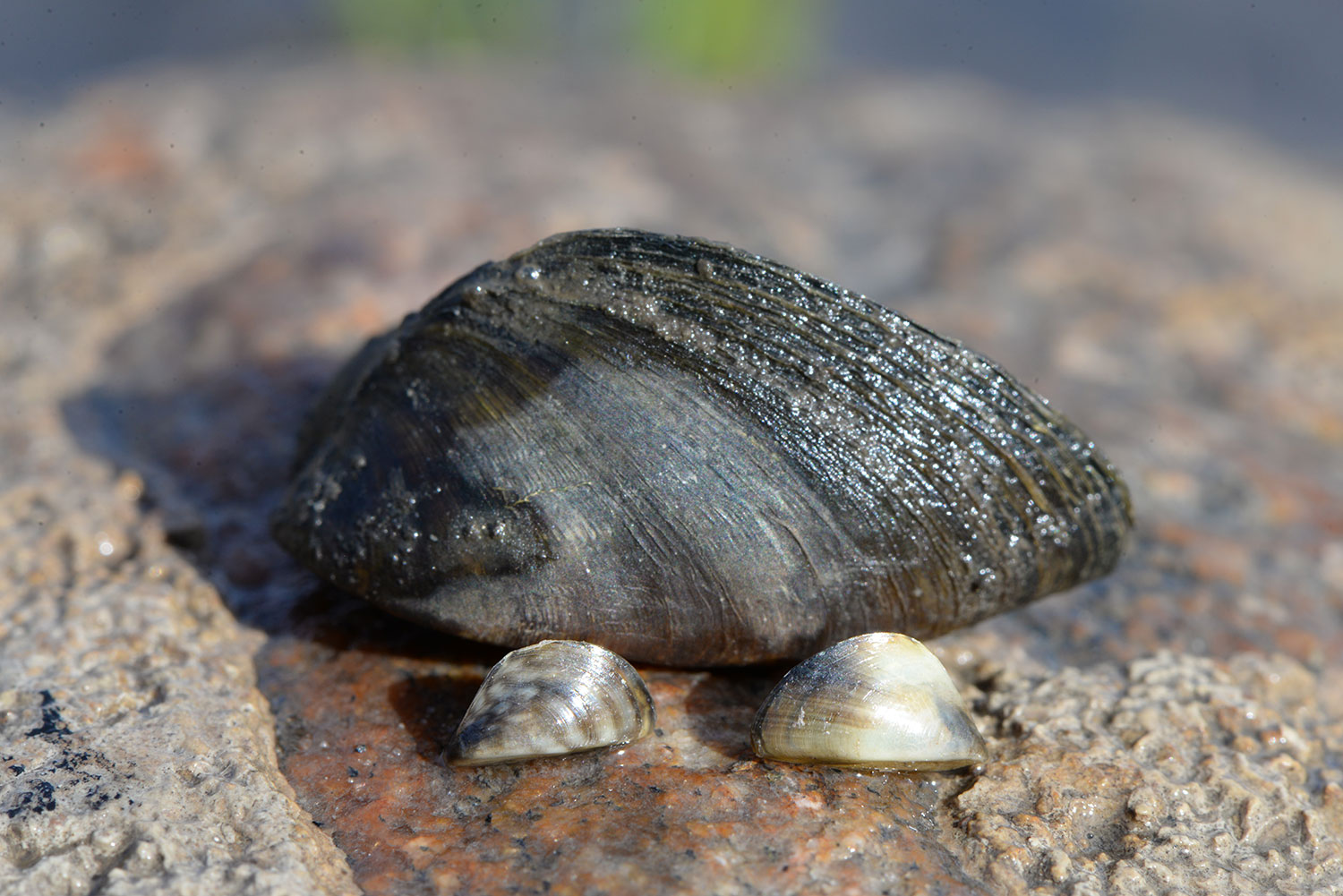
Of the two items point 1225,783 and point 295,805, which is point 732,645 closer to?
point 295,805

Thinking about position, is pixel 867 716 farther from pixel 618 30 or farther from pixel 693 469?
pixel 618 30

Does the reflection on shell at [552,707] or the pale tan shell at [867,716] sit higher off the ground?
the pale tan shell at [867,716]

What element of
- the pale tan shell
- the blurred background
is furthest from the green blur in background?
the pale tan shell

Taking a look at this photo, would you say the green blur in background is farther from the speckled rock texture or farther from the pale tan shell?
the pale tan shell

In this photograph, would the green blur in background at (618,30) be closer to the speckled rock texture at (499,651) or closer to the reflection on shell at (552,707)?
the speckled rock texture at (499,651)

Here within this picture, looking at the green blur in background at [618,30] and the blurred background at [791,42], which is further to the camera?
the blurred background at [791,42]

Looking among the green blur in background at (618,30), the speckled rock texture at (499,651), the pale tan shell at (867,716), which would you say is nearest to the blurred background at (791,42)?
the green blur in background at (618,30)

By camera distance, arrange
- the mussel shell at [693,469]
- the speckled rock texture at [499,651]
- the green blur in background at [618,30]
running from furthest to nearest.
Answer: the green blur in background at [618,30] < the mussel shell at [693,469] < the speckled rock texture at [499,651]
